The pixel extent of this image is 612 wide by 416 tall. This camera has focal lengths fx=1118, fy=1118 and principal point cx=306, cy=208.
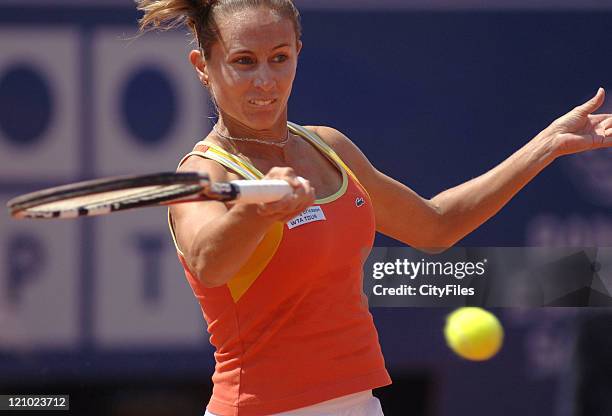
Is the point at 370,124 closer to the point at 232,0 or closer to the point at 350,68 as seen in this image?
the point at 350,68

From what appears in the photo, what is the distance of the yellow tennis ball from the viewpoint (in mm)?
3752

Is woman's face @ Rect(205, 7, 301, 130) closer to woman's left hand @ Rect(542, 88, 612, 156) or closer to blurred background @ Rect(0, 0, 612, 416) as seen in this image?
woman's left hand @ Rect(542, 88, 612, 156)

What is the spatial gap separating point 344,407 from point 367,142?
1.74 m

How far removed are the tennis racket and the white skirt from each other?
1.79ft

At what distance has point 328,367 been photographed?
2.20 m

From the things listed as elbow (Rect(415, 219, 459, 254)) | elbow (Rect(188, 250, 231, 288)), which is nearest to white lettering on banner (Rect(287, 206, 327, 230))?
elbow (Rect(188, 250, 231, 288))

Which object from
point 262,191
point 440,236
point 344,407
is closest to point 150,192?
point 262,191

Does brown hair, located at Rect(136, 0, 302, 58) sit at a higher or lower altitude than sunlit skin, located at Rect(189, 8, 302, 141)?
higher

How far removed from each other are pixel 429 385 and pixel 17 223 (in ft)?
5.02

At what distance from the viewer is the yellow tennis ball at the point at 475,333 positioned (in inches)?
148

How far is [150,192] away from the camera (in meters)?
1.89

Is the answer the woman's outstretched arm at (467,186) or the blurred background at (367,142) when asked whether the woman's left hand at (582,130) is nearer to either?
the woman's outstretched arm at (467,186)

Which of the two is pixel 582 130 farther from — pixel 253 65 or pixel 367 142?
pixel 367 142

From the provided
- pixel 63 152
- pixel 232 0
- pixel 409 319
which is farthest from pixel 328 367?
pixel 63 152
